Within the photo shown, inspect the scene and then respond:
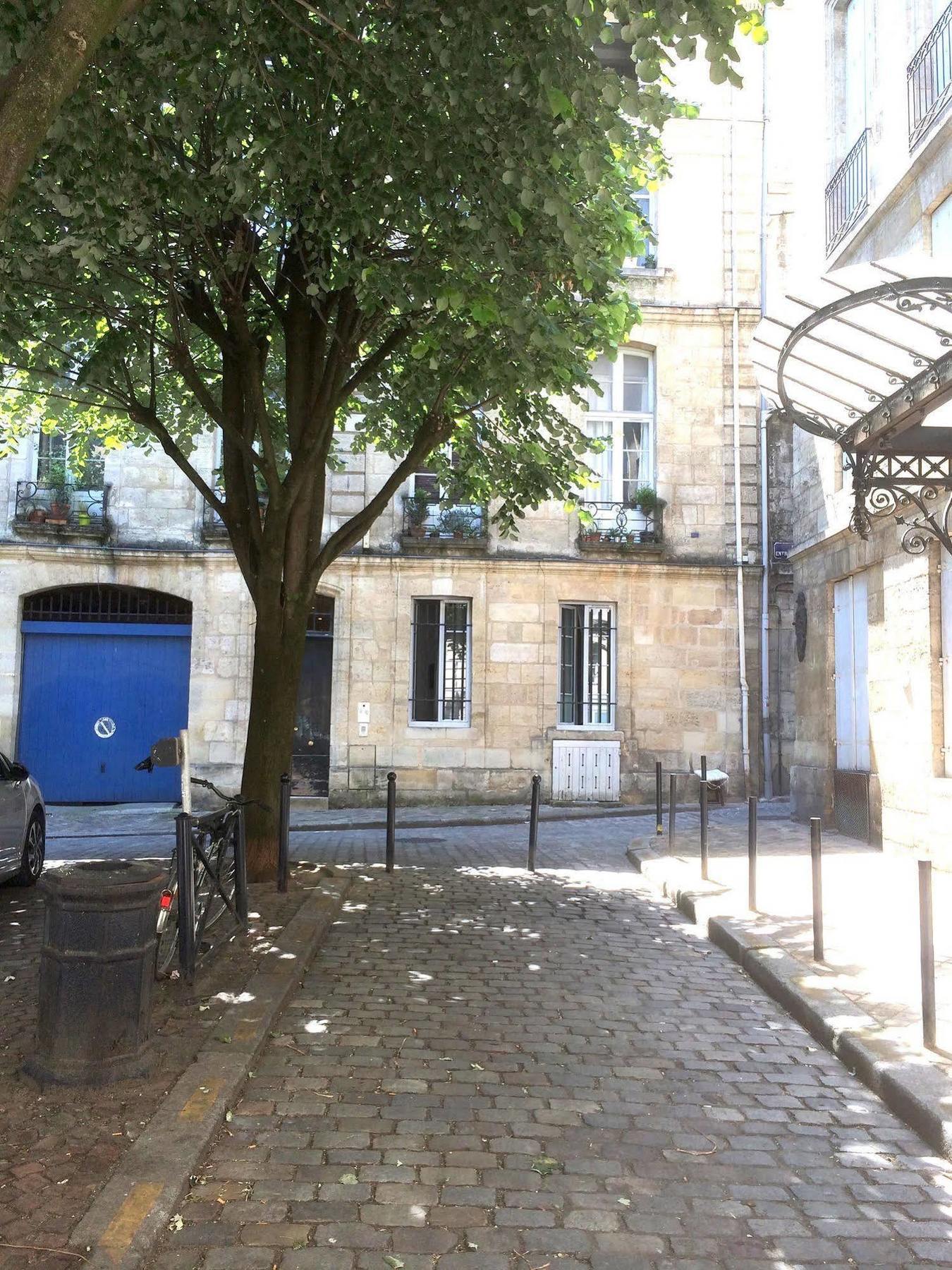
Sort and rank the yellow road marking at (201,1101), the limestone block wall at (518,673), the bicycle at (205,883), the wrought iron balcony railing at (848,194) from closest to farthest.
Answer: the yellow road marking at (201,1101)
the bicycle at (205,883)
the wrought iron balcony railing at (848,194)
the limestone block wall at (518,673)

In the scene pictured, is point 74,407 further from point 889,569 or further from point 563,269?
point 889,569

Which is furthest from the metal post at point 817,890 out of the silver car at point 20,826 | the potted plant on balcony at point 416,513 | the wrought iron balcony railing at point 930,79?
the potted plant on balcony at point 416,513

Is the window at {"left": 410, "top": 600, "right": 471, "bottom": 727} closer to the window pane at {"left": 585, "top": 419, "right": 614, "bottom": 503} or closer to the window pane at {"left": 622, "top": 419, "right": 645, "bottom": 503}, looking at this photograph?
the window pane at {"left": 585, "top": 419, "right": 614, "bottom": 503}

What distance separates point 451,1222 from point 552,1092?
3.97ft

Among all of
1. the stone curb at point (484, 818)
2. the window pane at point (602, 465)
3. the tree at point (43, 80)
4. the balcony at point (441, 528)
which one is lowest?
the stone curb at point (484, 818)

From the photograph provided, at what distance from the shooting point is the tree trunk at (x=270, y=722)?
27.2 ft

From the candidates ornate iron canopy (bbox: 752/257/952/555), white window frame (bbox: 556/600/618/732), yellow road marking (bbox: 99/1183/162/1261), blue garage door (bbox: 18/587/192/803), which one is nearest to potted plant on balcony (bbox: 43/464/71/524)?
blue garage door (bbox: 18/587/192/803)

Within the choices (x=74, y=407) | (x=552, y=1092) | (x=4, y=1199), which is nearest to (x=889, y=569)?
(x=552, y=1092)

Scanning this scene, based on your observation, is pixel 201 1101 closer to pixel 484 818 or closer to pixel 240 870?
pixel 240 870

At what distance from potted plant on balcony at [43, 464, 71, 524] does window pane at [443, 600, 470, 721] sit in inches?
256

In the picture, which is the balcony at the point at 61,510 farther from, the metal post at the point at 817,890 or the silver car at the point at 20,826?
the metal post at the point at 817,890

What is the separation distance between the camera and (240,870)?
6629 millimetres

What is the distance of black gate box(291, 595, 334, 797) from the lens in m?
17.2

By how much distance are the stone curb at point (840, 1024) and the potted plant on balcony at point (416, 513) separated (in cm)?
1029
